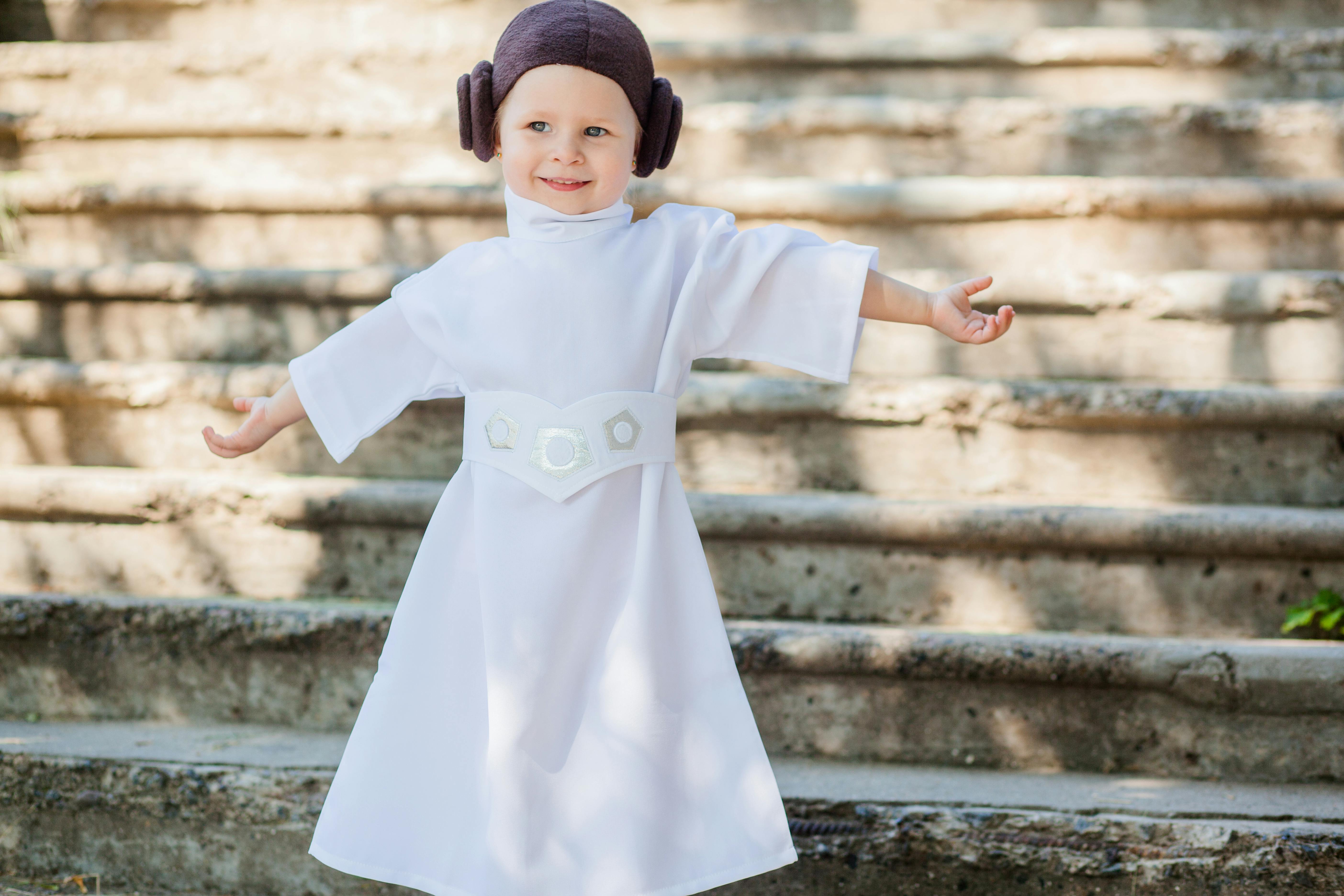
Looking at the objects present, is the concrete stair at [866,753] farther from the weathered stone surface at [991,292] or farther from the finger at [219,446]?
the weathered stone surface at [991,292]

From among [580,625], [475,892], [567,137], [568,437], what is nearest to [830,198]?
[567,137]

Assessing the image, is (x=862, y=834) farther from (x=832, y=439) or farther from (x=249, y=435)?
(x=249, y=435)

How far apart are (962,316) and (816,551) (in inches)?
35.0

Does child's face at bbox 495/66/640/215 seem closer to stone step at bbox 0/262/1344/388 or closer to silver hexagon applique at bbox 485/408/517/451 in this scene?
silver hexagon applique at bbox 485/408/517/451

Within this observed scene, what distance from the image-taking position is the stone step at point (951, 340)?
2.55 m

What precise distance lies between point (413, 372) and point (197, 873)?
3.42 feet

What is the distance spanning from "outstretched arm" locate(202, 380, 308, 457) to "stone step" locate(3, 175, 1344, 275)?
1291 mm

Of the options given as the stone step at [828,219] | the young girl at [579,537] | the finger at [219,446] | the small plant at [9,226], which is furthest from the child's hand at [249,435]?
the small plant at [9,226]

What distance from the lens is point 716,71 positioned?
129 inches

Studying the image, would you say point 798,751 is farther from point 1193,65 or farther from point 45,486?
point 1193,65

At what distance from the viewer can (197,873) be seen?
2.00 meters

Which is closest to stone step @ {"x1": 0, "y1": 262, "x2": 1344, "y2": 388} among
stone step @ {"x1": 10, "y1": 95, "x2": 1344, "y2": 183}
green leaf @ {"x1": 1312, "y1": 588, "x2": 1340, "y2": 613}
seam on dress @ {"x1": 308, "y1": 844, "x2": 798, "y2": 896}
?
stone step @ {"x1": 10, "y1": 95, "x2": 1344, "y2": 183}

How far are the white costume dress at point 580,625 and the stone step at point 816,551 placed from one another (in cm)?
77

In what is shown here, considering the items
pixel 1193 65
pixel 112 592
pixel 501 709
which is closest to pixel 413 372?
pixel 501 709
